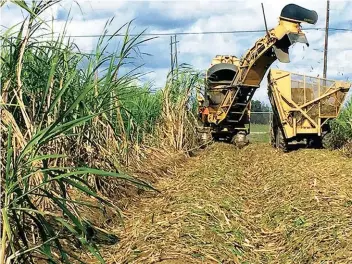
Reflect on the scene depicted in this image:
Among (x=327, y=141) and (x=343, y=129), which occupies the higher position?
(x=343, y=129)

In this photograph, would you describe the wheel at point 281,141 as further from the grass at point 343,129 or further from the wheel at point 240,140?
the wheel at point 240,140

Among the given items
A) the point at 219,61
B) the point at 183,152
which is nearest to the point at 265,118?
the point at 219,61

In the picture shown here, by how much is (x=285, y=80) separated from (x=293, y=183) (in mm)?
5227

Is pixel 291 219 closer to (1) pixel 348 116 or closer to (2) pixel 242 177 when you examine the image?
(2) pixel 242 177

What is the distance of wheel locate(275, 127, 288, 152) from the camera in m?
13.6

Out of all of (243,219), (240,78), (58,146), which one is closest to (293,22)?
(240,78)

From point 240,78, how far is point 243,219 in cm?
839

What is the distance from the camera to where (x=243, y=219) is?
632 centimetres

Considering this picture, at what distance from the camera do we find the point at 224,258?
4.70 m

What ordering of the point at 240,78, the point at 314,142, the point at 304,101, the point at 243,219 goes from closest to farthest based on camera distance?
the point at 243,219 → the point at 304,101 → the point at 314,142 → the point at 240,78

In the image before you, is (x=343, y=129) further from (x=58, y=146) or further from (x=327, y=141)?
(x=58, y=146)

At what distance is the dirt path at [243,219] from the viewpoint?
15.7ft

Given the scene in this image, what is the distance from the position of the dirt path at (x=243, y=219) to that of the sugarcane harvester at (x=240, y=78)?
3544 millimetres

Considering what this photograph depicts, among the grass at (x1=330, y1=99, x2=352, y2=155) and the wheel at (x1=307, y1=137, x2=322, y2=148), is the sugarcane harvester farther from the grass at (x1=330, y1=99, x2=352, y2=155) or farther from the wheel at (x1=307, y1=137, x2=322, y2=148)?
the grass at (x1=330, y1=99, x2=352, y2=155)
